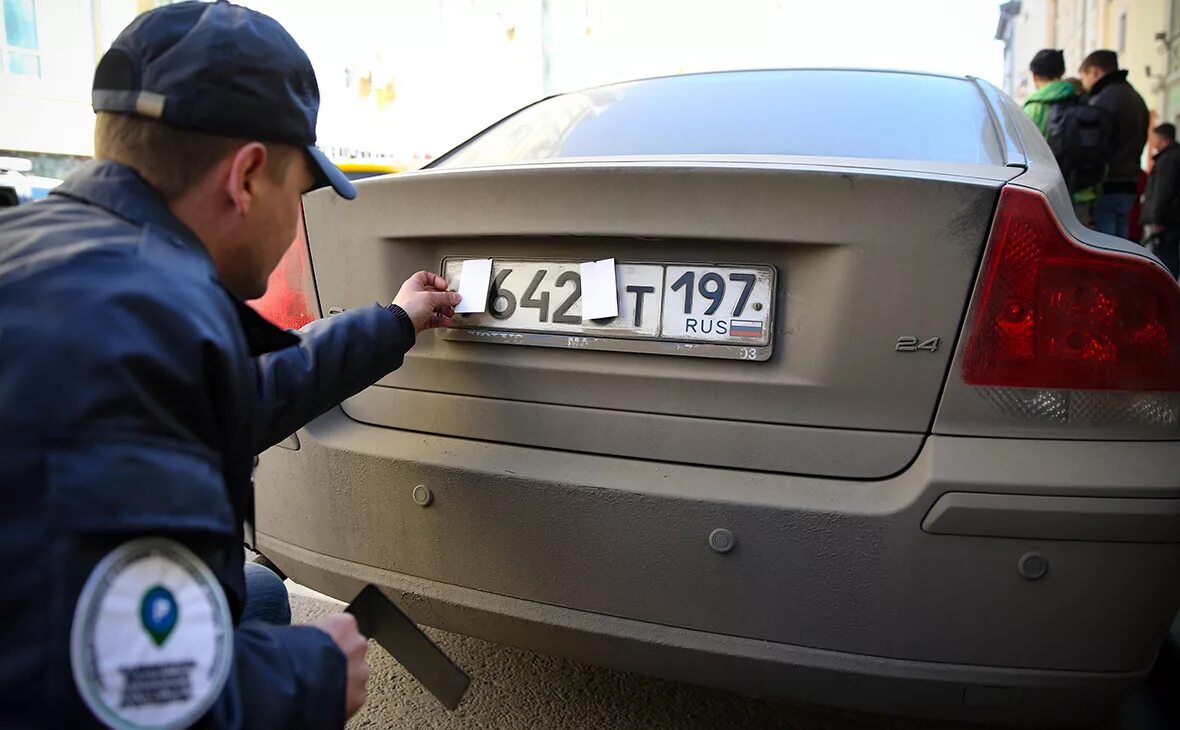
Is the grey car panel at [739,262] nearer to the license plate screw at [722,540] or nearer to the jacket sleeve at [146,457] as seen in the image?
the license plate screw at [722,540]

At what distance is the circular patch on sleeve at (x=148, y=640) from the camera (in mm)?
809

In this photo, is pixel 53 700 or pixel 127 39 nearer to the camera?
pixel 53 700

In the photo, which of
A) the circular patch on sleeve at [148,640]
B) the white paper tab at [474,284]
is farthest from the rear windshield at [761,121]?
the circular patch on sleeve at [148,640]

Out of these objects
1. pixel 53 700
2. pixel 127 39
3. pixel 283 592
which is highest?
pixel 127 39

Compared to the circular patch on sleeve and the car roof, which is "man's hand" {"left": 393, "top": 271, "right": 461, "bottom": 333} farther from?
the circular patch on sleeve

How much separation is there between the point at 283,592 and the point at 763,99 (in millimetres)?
1771

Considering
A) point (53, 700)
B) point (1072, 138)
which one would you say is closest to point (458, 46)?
point (1072, 138)

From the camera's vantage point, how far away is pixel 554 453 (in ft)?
5.92

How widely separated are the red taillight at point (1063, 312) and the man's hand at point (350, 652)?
1.09 metres

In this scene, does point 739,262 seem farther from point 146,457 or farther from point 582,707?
point 582,707

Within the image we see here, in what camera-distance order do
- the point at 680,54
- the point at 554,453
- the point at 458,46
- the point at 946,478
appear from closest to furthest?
1. the point at 946,478
2. the point at 554,453
3. the point at 458,46
4. the point at 680,54

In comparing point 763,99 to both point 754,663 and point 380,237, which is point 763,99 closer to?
point 380,237

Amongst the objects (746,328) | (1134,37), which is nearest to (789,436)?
(746,328)

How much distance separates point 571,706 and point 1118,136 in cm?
580
